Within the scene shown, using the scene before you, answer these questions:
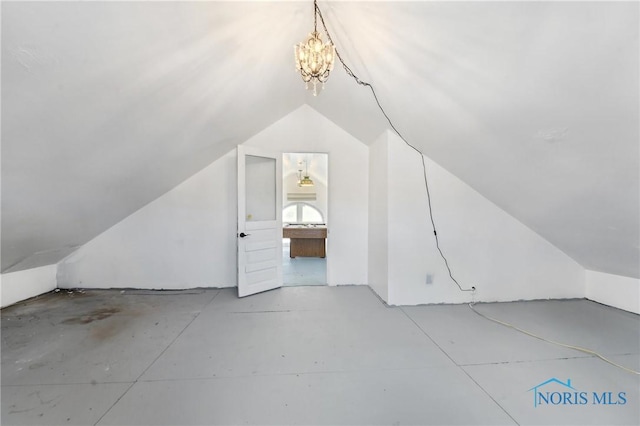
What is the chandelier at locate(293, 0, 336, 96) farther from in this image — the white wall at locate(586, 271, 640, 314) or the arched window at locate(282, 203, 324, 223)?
the arched window at locate(282, 203, 324, 223)

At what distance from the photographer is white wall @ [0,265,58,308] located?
298cm

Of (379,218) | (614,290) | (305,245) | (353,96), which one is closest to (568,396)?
(379,218)

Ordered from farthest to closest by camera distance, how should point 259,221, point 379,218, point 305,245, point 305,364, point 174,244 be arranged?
point 305,245, point 174,244, point 259,221, point 379,218, point 305,364

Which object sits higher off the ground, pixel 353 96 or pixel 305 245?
pixel 353 96

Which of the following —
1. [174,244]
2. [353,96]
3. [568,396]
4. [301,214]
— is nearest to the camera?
[568,396]

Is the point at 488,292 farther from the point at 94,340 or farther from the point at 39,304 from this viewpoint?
the point at 39,304

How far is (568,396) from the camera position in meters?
1.60

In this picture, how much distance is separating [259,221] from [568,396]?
340 centimetres

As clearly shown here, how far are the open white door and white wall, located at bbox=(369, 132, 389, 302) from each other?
1.43m

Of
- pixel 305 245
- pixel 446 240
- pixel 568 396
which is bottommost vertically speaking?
pixel 568 396

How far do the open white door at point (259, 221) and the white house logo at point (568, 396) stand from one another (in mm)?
3008

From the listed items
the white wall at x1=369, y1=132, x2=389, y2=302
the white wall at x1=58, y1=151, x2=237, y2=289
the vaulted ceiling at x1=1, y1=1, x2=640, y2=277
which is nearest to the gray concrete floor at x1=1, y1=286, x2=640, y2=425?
the white wall at x1=369, y1=132, x2=389, y2=302

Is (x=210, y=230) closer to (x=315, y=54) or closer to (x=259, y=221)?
(x=259, y=221)

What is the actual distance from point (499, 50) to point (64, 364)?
3.82 m
